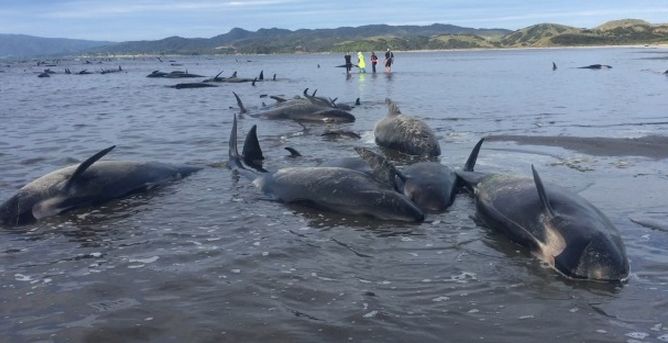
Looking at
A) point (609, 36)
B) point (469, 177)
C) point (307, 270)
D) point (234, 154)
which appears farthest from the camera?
point (609, 36)

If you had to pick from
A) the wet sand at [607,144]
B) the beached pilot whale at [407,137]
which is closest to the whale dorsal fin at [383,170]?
the beached pilot whale at [407,137]

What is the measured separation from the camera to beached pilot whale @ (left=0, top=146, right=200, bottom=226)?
8.33m

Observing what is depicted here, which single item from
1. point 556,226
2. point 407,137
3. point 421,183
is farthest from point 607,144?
point 556,226

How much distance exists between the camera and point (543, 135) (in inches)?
605

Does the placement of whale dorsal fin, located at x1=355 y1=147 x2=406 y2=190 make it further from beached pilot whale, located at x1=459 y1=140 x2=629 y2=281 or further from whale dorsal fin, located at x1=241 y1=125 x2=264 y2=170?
whale dorsal fin, located at x1=241 y1=125 x2=264 y2=170

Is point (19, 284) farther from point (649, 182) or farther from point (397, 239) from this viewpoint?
point (649, 182)

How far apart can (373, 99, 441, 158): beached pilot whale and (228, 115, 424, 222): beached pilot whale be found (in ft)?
13.5

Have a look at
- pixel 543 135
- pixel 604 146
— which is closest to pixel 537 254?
pixel 604 146

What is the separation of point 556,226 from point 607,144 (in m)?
8.22

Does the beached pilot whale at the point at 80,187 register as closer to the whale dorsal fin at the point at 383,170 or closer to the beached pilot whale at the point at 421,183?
the beached pilot whale at the point at 421,183

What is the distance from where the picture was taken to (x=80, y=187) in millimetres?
8961

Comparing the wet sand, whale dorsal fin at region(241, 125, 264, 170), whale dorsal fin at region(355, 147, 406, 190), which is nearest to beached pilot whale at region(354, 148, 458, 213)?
whale dorsal fin at region(355, 147, 406, 190)

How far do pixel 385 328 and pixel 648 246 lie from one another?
3.67 meters

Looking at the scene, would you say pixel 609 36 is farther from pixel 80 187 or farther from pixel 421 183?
pixel 80 187
